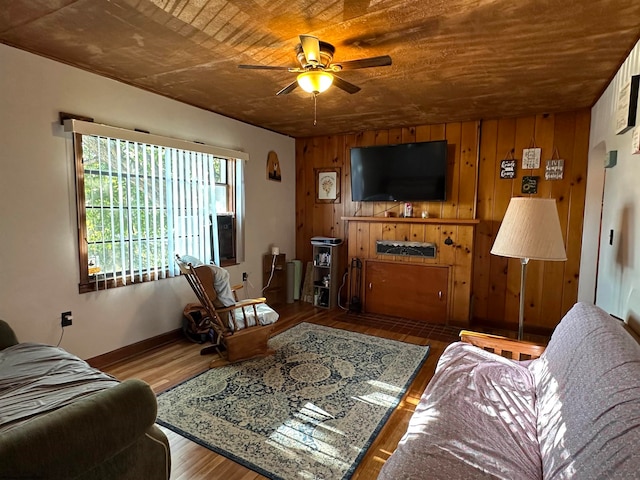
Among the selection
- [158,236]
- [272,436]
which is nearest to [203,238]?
[158,236]

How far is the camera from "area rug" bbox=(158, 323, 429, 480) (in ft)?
6.41

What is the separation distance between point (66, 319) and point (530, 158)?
184 inches

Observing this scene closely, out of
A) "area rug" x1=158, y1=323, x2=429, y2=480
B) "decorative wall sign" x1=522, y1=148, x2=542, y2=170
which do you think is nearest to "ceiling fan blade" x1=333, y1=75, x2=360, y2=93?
"area rug" x1=158, y1=323, x2=429, y2=480

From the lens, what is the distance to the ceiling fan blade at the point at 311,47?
194 cm

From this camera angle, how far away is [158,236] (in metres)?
3.39

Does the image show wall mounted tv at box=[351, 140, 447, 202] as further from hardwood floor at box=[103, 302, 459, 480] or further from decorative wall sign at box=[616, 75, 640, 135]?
decorative wall sign at box=[616, 75, 640, 135]

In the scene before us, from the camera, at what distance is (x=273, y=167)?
4.90 meters

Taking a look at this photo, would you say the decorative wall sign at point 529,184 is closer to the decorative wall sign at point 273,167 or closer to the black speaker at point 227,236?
the decorative wall sign at point 273,167

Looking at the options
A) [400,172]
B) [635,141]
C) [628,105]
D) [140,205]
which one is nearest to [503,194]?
[400,172]

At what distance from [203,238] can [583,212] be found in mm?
4019

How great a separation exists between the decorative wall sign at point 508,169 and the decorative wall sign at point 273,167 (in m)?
2.82

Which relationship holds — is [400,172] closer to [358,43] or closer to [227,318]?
[358,43]

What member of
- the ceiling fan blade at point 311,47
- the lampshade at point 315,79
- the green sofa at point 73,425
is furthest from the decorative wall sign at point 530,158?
the green sofa at point 73,425

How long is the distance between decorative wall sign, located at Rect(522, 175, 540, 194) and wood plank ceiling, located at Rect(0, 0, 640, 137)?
0.80 meters
